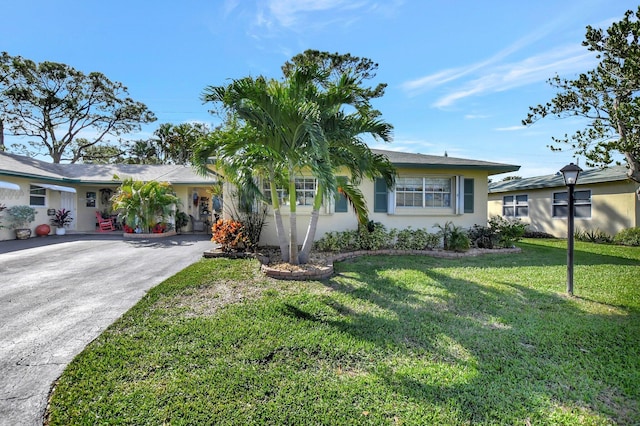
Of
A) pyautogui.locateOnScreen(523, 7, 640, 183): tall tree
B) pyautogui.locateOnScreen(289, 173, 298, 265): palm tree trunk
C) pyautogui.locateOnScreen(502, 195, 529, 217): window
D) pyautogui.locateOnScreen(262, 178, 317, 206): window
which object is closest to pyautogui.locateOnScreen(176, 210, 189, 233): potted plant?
pyautogui.locateOnScreen(262, 178, 317, 206): window

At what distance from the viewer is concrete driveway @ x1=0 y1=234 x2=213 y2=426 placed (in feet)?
9.04

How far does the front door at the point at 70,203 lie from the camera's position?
1459 cm

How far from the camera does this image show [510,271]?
7309 millimetres

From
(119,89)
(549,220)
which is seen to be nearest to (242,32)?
(549,220)

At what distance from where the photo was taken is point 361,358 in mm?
3244

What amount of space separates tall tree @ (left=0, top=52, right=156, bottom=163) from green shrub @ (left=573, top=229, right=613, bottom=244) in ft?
105

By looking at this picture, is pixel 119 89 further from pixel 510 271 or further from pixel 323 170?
pixel 510 271

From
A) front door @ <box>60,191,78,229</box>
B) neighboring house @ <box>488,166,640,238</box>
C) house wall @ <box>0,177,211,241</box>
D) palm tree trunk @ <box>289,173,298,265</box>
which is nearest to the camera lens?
palm tree trunk @ <box>289,173,298,265</box>

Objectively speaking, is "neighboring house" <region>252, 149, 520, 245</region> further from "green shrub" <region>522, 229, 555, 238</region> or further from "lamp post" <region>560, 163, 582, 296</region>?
"green shrub" <region>522, 229, 555, 238</region>

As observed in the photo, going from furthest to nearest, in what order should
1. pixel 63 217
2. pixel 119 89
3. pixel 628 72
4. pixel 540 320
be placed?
1. pixel 119 89
2. pixel 63 217
3. pixel 628 72
4. pixel 540 320

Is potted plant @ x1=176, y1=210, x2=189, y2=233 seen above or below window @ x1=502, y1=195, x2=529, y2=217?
below

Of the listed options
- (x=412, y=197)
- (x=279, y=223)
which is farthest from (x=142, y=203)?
(x=412, y=197)

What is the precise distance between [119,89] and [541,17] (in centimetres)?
2853

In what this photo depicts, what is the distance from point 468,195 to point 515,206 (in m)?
9.55
